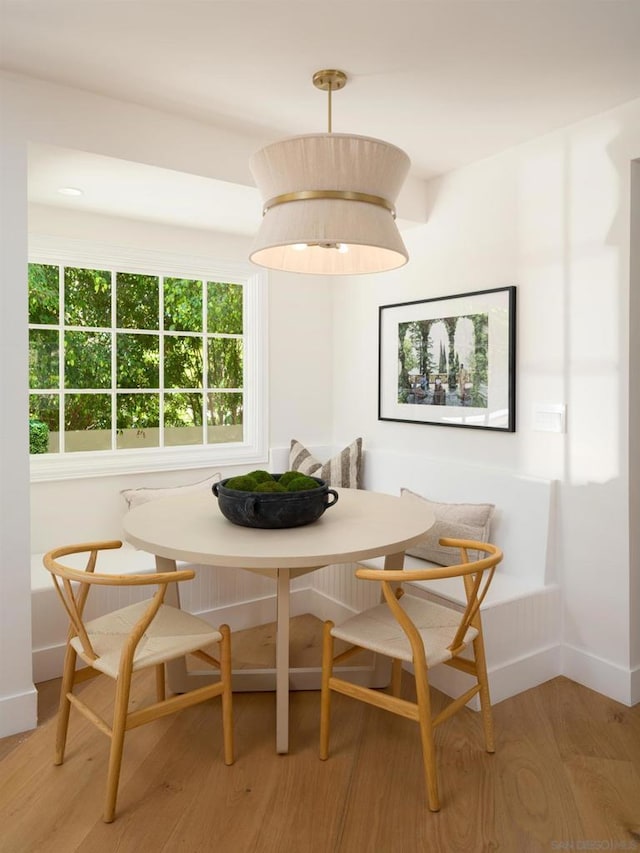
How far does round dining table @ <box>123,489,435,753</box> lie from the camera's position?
192 centimetres

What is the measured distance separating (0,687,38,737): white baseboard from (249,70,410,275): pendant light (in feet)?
Result: 6.14

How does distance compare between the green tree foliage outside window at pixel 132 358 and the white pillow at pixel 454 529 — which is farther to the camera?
the green tree foliage outside window at pixel 132 358

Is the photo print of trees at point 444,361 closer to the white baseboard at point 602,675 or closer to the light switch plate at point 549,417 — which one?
the light switch plate at point 549,417

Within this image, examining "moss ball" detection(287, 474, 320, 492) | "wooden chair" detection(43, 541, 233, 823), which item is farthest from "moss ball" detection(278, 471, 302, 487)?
"wooden chair" detection(43, 541, 233, 823)

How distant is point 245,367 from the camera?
4.14m

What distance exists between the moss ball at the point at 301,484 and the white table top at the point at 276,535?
0.14 metres

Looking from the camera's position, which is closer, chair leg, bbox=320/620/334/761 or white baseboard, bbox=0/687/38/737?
chair leg, bbox=320/620/334/761

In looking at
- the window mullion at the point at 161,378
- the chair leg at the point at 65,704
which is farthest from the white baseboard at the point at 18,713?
the window mullion at the point at 161,378

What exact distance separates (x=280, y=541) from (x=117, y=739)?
2.46ft

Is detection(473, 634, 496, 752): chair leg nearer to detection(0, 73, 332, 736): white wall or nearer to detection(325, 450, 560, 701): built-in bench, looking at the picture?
detection(325, 450, 560, 701): built-in bench

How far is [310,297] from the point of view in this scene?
13.9 ft

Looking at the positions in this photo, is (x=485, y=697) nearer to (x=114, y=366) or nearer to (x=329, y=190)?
(x=329, y=190)

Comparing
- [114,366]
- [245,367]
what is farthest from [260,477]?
[245,367]

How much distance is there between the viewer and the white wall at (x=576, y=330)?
263 centimetres
